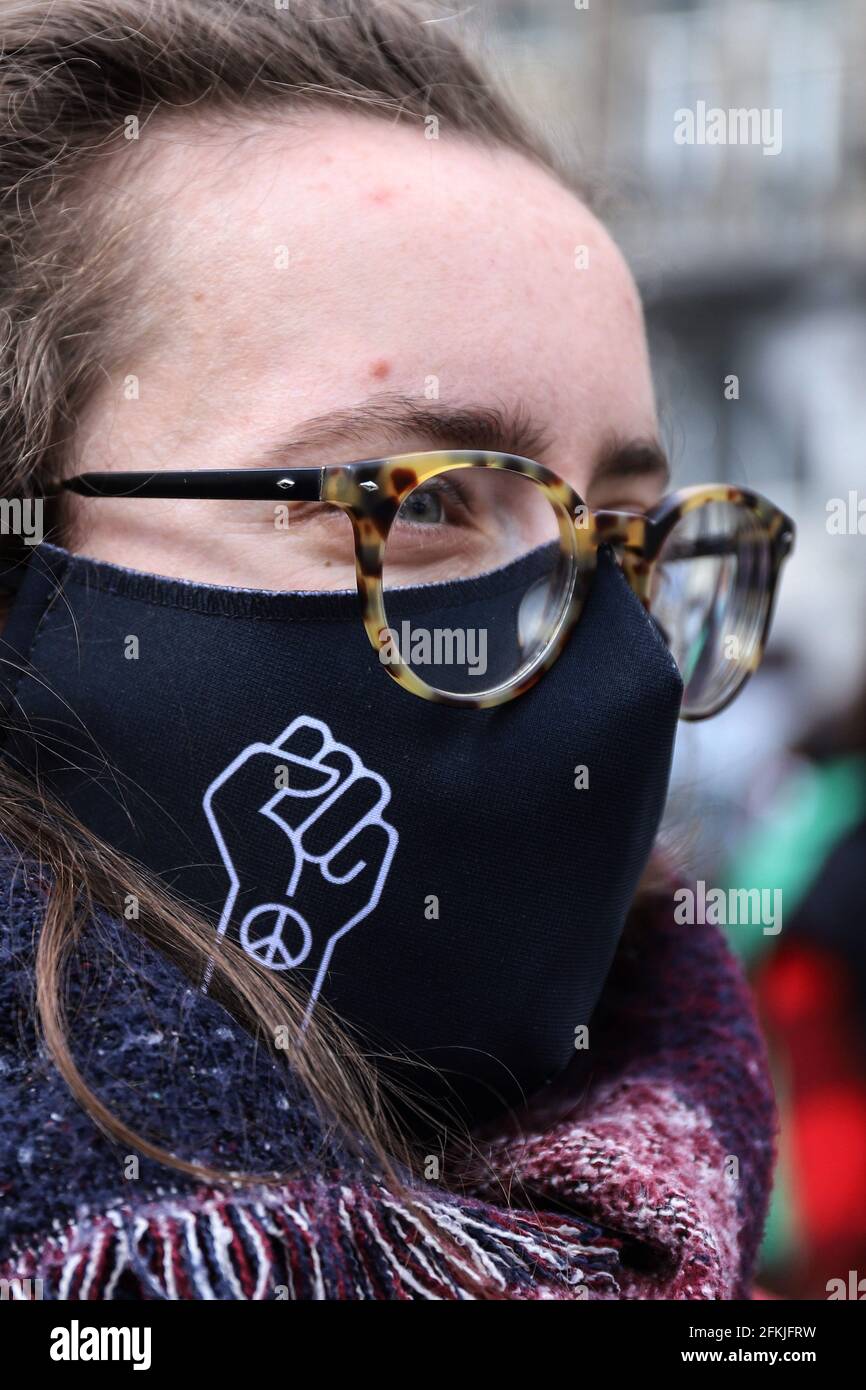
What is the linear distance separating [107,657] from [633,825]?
22.4 inches

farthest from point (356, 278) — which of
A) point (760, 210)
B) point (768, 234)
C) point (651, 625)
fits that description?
point (760, 210)

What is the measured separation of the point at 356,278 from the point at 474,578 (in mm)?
332

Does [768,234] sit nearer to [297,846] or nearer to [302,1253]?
[297,846]

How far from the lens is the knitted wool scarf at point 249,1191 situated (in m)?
0.95

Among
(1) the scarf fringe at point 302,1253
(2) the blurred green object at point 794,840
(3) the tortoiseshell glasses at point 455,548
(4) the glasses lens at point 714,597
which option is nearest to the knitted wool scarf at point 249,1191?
(1) the scarf fringe at point 302,1253

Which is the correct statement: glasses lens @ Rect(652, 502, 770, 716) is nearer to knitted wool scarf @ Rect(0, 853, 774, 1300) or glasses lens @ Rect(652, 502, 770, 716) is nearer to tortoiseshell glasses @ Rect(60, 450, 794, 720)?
tortoiseshell glasses @ Rect(60, 450, 794, 720)

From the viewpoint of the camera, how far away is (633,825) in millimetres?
1307

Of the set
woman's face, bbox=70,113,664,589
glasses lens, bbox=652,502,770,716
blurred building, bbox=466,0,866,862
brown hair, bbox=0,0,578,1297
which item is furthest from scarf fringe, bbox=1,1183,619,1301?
blurred building, bbox=466,0,866,862

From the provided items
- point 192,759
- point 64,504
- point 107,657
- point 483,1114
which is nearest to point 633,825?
point 483,1114

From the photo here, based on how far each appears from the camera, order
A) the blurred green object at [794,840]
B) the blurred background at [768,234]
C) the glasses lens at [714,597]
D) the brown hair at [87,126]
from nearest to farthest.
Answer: the brown hair at [87,126] → the glasses lens at [714,597] → the blurred green object at [794,840] → the blurred background at [768,234]

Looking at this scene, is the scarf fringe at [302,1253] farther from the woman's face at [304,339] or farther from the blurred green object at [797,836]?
the blurred green object at [797,836]

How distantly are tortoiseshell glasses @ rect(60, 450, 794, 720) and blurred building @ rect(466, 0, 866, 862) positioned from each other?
8.32 metres

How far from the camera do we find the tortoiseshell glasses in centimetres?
123

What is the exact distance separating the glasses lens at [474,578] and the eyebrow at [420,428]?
39 mm
